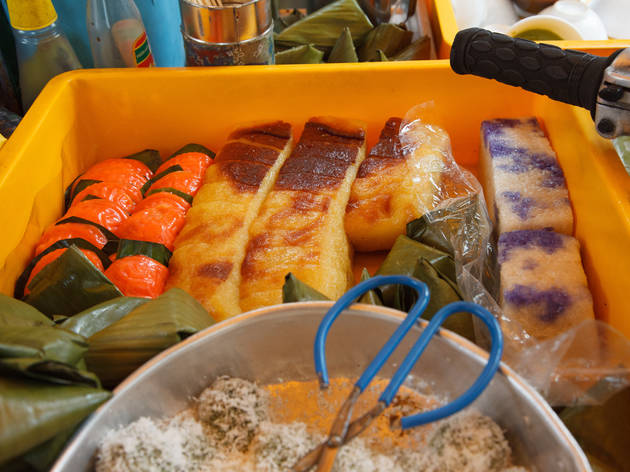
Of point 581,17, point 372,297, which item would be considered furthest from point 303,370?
point 581,17

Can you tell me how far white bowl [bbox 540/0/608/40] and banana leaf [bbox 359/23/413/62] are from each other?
0.50 metres

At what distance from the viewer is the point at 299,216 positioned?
1324 mm

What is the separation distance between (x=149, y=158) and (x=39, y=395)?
1.02 m

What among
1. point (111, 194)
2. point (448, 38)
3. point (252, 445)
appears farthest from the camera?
point (448, 38)

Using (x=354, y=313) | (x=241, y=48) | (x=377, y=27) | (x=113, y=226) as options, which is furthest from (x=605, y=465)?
(x=377, y=27)

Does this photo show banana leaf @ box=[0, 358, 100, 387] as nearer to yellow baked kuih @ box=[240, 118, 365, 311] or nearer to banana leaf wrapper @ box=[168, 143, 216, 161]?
yellow baked kuih @ box=[240, 118, 365, 311]

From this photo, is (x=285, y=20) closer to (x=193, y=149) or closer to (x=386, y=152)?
(x=193, y=149)

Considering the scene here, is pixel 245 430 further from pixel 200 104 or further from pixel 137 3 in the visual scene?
pixel 137 3

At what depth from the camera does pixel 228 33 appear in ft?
4.98

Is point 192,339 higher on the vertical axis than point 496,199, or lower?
higher

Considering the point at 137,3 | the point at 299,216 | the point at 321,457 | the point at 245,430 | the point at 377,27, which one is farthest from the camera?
the point at 377,27

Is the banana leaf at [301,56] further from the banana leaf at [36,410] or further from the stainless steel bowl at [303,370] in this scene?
the banana leaf at [36,410]

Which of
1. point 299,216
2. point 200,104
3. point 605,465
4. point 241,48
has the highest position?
point 241,48

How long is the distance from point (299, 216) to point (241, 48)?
0.54m
